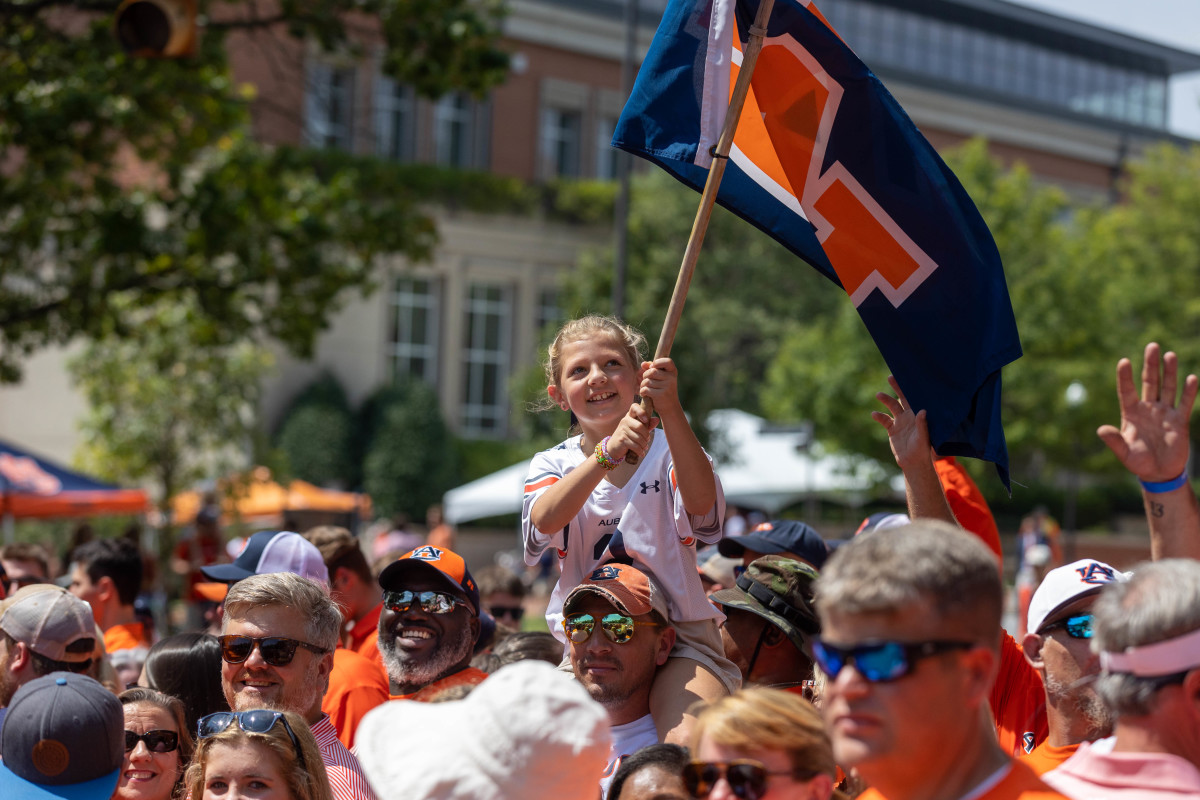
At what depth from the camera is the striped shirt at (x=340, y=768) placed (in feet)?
12.8

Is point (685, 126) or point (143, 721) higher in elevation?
point (685, 126)

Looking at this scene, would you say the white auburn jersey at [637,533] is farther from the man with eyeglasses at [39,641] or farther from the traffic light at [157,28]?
the traffic light at [157,28]

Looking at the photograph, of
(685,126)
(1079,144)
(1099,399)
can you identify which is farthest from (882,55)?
(685,126)

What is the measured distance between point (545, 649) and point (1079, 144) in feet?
170

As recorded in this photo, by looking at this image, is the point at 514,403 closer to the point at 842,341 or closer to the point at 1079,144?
the point at 842,341

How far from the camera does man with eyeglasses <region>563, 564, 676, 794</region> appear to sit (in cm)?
412

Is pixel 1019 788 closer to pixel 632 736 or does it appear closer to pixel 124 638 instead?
pixel 632 736

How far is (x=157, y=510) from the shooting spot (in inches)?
866

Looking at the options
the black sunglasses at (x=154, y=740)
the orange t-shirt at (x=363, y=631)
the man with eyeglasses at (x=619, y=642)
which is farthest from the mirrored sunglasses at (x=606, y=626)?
the orange t-shirt at (x=363, y=631)

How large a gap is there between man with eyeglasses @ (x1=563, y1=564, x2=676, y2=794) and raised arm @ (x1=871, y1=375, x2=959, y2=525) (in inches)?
35.9

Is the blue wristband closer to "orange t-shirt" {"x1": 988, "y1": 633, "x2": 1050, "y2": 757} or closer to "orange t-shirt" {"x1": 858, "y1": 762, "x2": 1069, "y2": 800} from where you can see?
"orange t-shirt" {"x1": 988, "y1": 633, "x2": 1050, "y2": 757}

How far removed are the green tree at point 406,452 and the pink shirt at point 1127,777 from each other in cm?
3396

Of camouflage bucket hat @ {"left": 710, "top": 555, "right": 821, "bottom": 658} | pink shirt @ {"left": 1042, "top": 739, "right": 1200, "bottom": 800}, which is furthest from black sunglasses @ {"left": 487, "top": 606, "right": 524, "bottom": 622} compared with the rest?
pink shirt @ {"left": 1042, "top": 739, "right": 1200, "bottom": 800}

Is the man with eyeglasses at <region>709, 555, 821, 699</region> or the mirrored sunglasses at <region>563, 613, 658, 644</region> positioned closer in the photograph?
the mirrored sunglasses at <region>563, 613, 658, 644</region>
